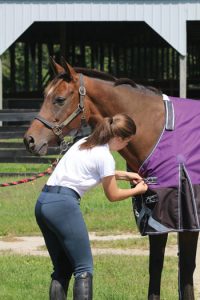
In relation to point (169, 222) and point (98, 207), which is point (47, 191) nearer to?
point (169, 222)

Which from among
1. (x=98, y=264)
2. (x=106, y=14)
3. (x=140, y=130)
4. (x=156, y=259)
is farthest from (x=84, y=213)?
(x=106, y=14)

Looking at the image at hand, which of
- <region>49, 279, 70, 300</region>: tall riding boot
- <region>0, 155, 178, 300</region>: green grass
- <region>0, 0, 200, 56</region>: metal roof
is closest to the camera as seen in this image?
<region>49, 279, 70, 300</region>: tall riding boot

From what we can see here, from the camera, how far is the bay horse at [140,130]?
600 cm

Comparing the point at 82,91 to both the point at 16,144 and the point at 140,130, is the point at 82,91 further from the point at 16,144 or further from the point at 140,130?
the point at 16,144

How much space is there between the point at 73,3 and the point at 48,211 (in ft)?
64.1

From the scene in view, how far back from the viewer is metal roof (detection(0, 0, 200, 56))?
2456cm

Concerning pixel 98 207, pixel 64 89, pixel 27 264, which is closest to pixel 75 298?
pixel 64 89

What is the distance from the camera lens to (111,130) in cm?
567

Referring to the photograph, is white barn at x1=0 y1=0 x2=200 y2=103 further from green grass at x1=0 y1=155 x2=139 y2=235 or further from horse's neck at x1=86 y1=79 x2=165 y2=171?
horse's neck at x1=86 y1=79 x2=165 y2=171

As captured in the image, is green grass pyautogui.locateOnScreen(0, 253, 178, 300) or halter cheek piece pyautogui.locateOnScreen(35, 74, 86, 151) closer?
halter cheek piece pyautogui.locateOnScreen(35, 74, 86, 151)

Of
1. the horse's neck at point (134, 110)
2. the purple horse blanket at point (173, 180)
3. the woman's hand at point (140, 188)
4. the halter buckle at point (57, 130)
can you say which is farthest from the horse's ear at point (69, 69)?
the woman's hand at point (140, 188)

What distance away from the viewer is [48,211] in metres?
5.73

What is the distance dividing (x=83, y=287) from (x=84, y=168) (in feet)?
2.73

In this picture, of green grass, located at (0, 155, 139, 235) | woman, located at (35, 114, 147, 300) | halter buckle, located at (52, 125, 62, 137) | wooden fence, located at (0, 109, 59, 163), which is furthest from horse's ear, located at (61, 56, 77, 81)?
wooden fence, located at (0, 109, 59, 163)
